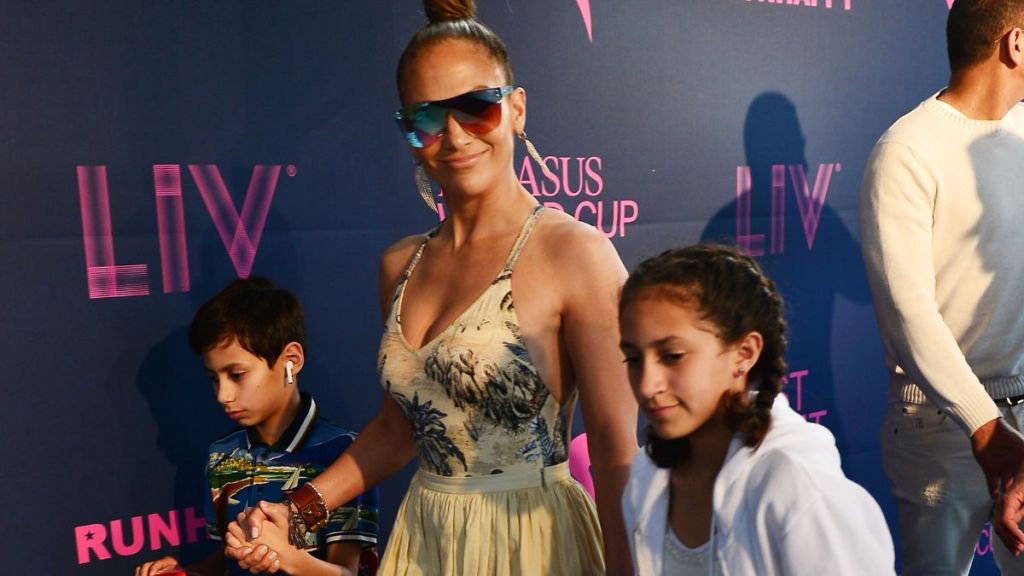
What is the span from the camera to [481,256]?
4.89 ft

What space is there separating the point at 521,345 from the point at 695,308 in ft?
1.00

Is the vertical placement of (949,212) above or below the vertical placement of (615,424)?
above

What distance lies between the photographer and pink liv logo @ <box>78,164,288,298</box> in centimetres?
209

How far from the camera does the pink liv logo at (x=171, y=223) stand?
2090mm

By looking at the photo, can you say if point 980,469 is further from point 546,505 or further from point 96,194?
point 96,194

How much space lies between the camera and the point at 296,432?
195 cm

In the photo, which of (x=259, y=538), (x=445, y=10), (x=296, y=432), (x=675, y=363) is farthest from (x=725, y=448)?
(x=296, y=432)

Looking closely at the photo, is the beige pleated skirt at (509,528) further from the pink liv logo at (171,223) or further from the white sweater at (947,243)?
the pink liv logo at (171,223)

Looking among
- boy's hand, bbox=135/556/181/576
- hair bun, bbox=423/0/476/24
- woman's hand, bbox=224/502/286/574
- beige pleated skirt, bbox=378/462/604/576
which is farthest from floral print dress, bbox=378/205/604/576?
boy's hand, bbox=135/556/181/576

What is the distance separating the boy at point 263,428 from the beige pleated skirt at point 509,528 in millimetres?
392

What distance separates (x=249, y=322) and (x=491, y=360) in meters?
0.73

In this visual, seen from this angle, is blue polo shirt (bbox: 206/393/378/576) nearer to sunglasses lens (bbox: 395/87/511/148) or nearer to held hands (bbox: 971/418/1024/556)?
sunglasses lens (bbox: 395/87/511/148)

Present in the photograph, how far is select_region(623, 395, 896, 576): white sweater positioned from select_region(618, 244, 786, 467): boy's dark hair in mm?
27

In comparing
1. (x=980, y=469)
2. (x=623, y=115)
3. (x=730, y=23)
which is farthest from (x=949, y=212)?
(x=730, y=23)
